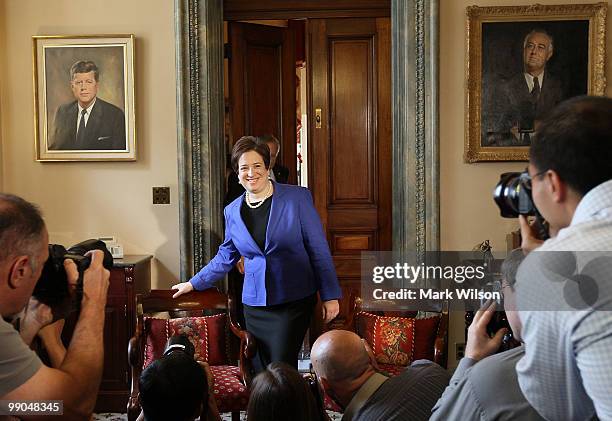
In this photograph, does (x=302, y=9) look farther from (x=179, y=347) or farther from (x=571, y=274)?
(x=571, y=274)

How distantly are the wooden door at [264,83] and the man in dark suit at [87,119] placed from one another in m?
1.23

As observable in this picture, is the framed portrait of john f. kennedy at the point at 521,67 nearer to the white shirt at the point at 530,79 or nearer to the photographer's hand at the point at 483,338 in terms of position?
the white shirt at the point at 530,79

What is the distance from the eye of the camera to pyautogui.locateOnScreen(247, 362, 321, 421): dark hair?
1851 millimetres

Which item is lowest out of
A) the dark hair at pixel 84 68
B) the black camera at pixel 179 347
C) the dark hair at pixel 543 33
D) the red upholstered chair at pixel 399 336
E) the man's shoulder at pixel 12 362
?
the red upholstered chair at pixel 399 336

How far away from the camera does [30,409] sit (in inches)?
57.5

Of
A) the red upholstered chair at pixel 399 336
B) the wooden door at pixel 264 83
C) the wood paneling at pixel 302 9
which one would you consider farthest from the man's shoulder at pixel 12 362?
the wooden door at pixel 264 83

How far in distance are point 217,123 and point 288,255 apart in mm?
1650

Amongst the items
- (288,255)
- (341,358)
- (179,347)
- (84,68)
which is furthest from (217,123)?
(341,358)

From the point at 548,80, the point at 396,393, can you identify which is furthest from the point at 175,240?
the point at 396,393

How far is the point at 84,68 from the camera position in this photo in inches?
186

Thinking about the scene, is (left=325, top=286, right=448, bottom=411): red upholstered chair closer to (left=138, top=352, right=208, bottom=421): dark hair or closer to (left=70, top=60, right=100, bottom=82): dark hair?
(left=138, top=352, right=208, bottom=421): dark hair

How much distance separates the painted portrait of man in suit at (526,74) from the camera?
459cm

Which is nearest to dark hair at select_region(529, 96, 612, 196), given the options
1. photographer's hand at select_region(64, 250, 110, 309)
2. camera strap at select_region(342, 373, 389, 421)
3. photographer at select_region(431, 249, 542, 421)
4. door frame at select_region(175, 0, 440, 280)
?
photographer at select_region(431, 249, 542, 421)

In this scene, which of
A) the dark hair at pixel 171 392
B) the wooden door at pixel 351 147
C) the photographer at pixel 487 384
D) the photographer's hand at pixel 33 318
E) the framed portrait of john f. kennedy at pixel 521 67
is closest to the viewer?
the photographer at pixel 487 384
